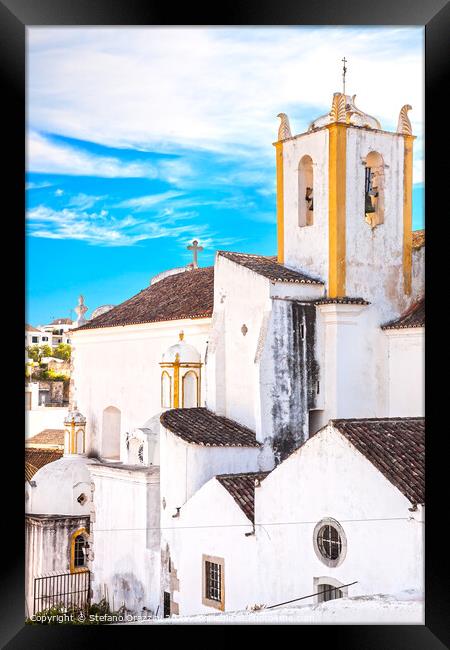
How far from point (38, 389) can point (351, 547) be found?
6261 mm

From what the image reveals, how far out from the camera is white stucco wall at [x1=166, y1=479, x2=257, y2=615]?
9.09m

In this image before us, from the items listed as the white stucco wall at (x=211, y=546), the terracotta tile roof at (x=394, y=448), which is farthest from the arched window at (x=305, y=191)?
the white stucco wall at (x=211, y=546)

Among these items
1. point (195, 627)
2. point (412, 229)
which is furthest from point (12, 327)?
point (412, 229)

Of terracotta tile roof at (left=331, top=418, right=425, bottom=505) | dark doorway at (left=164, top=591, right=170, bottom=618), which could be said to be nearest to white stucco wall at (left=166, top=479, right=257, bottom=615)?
dark doorway at (left=164, top=591, right=170, bottom=618)

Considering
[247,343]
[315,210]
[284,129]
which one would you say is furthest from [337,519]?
[284,129]

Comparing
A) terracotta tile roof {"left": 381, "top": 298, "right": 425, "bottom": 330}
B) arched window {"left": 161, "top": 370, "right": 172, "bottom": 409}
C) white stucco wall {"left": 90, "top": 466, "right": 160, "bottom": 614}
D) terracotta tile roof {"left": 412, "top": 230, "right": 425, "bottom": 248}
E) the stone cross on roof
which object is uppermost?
terracotta tile roof {"left": 412, "top": 230, "right": 425, "bottom": 248}

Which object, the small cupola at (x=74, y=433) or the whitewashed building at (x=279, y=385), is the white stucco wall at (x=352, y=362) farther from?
the small cupola at (x=74, y=433)

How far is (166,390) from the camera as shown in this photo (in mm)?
12156

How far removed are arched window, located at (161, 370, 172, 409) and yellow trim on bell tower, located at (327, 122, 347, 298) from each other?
102 inches

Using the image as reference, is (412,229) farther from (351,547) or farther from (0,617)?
(0,617)

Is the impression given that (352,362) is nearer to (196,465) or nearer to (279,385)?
(279,385)

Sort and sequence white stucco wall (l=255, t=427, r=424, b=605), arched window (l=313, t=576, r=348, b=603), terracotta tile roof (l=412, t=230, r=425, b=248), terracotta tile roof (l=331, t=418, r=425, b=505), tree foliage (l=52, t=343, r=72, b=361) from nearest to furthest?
white stucco wall (l=255, t=427, r=424, b=605) → terracotta tile roof (l=331, t=418, r=425, b=505) → arched window (l=313, t=576, r=348, b=603) → terracotta tile roof (l=412, t=230, r=425, b=248) → tree foliage (l=52, t=343, r=72, b=361)

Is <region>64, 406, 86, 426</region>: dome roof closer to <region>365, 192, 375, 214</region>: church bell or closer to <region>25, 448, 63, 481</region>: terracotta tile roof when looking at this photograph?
<region>25, 448, 63, 481</region>: terracotta tile roof

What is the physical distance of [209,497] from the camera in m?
9.76
